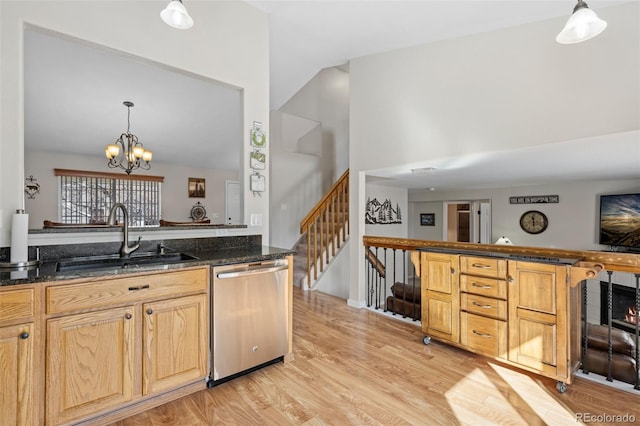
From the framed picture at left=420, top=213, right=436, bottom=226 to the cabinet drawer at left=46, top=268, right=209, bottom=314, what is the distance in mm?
7103

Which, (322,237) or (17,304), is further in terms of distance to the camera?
(322,237)

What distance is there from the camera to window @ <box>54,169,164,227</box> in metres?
5.71

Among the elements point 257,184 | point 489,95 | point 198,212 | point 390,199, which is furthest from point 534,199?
point 198,212

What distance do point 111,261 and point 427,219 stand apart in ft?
Result: 24.7

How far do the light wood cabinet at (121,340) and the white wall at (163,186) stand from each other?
15.3ft

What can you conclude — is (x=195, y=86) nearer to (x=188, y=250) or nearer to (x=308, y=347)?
(x=188, y=250)

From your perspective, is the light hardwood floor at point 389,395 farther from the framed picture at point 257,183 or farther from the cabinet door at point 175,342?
the framed picture at point 257,183

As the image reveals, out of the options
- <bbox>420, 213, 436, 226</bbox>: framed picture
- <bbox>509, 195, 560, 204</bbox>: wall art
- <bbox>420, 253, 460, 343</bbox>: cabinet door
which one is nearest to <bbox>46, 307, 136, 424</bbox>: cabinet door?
<bbox>420, 253, 460, 343</bbox>: cabinet door

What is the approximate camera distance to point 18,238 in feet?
5.65

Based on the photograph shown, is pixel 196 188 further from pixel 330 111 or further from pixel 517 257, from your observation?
pixel 517 257

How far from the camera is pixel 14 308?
143cm

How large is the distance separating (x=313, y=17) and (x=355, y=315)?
11.2 feet

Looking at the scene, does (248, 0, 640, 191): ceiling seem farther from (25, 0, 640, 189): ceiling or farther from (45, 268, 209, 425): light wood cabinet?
(45, 268, 209, 425): light wood cabinet

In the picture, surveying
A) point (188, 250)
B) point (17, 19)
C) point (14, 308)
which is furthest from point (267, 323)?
point (17, 19)
